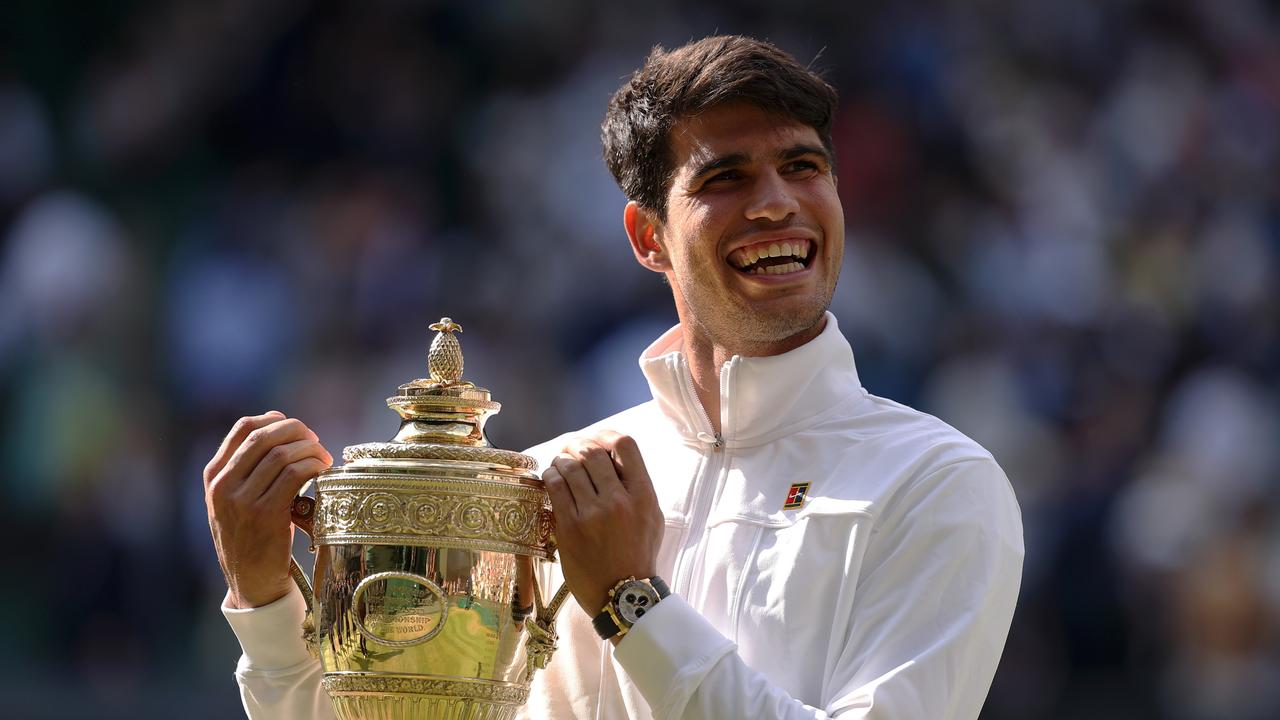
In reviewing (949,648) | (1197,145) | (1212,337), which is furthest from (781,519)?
(1197,145)

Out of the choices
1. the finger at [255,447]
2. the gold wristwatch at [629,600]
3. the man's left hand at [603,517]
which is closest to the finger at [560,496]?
the man's left hand at [603,517]

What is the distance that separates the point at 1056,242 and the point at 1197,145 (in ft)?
3.07

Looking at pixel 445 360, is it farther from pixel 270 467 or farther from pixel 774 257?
pixel 774 257

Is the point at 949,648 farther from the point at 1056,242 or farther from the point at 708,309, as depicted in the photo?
the point at 1056,242

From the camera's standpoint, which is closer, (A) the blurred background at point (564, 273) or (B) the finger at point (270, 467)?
(B) the finger at point (270, 467)

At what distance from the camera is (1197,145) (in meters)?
8.73

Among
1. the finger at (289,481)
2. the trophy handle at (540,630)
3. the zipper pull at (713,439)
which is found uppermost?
the zipper pull at (713,439)

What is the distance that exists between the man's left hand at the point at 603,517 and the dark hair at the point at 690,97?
64 cm

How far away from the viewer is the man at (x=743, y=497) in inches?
→ 91.8

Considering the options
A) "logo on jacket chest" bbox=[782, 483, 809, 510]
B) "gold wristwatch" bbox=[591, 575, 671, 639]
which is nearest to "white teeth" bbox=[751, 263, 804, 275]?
"logo on jacket chest" bbox=[782, 483, 809, 510]

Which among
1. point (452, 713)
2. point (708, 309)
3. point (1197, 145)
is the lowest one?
point (452, 713)

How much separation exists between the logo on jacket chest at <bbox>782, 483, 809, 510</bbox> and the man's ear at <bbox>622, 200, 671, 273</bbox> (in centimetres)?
52

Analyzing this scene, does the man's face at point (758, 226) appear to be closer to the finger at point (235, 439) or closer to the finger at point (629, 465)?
the finger at point (629, 465)

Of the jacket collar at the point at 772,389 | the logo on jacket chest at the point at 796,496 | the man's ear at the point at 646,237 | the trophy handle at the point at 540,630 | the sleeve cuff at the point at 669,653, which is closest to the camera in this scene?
the sleeve cuff at the point at 669,653
